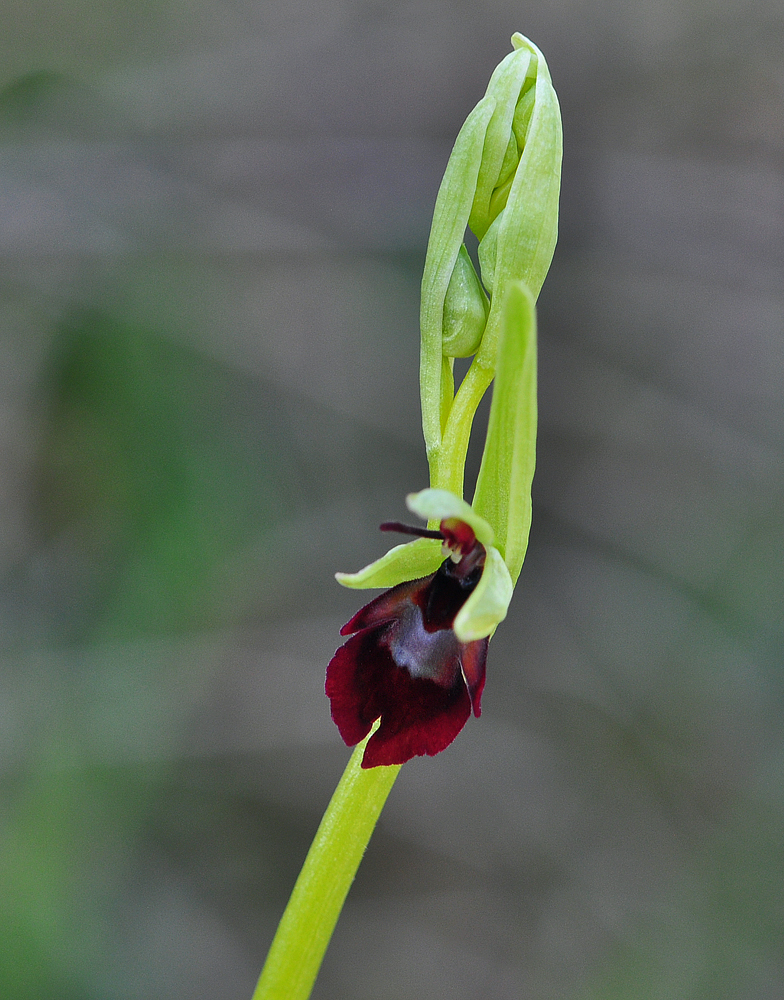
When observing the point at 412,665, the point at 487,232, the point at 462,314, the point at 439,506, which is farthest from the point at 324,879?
the point at 487,232

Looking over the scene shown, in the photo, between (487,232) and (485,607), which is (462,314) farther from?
(485,607)

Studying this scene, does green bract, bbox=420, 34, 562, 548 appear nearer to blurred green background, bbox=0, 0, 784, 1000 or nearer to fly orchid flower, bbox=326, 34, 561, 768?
fly orchid flower, bbox=326, 34, 561, 768

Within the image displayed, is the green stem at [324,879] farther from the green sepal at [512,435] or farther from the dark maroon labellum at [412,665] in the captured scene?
the green sepal at [512,435]

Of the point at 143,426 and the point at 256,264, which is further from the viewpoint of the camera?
the point at 256,264

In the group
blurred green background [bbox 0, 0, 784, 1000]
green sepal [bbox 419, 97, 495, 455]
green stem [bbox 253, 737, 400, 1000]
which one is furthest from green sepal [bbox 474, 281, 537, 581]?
blurred green background [bbox 0, 0, 784, 1000]

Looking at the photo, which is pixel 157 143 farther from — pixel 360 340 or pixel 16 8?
pixel 360 340

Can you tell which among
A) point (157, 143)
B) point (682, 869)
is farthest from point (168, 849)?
point (157, 143)
